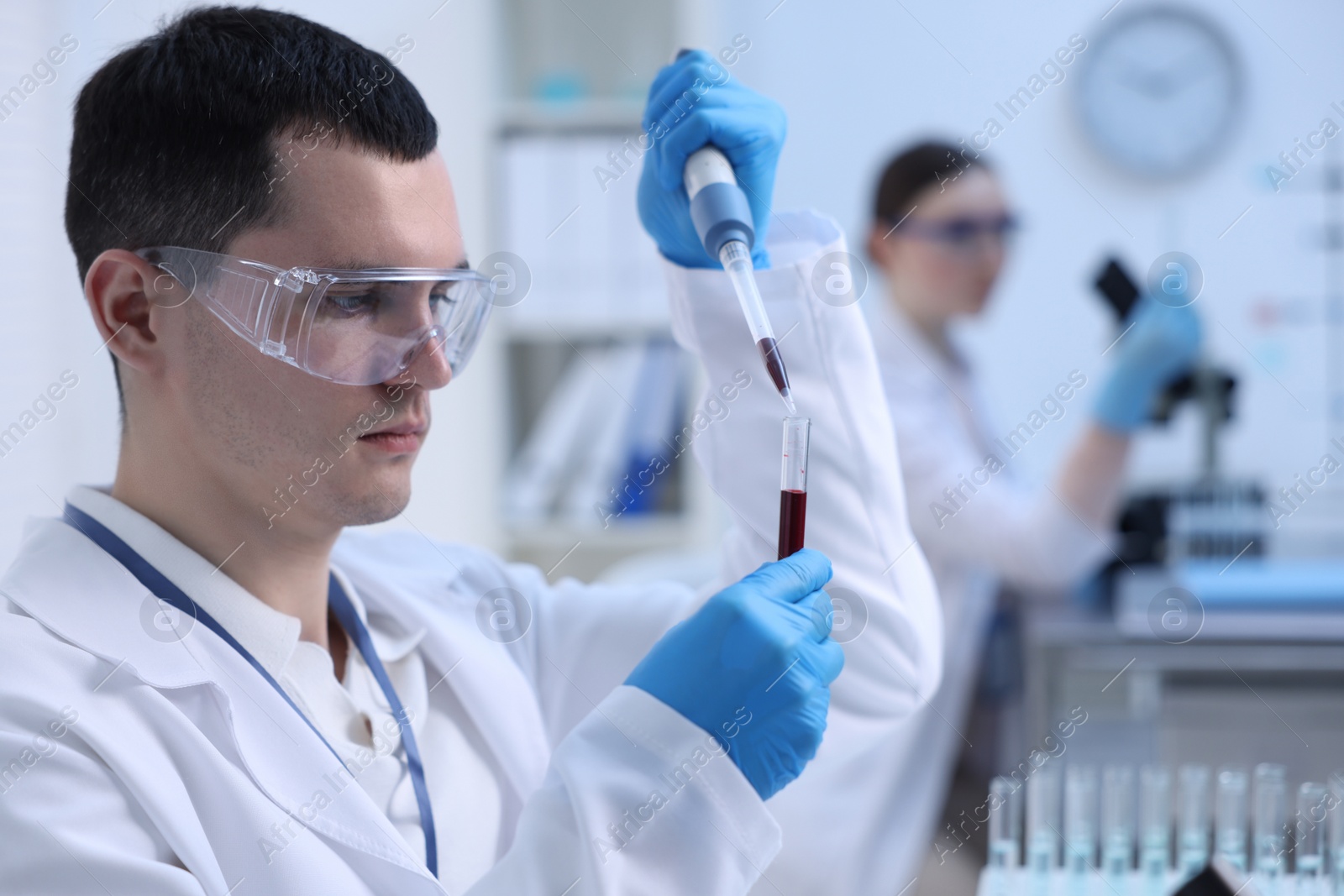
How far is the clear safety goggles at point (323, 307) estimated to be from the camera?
84cm

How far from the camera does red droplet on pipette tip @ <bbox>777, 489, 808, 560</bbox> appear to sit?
85cm

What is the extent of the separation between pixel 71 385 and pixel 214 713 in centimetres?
69

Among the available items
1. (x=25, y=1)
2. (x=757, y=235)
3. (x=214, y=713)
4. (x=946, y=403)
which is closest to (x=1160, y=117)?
(x=946, y=403)

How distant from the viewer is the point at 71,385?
1321 millimetres

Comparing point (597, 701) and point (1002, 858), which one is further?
point (597, 701)

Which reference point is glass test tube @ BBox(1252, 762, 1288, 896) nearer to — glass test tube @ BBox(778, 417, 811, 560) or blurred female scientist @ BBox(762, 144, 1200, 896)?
glass test tube @ BBox(778, 417, 811, 560)

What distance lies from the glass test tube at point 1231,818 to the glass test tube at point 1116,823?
0.25 ft

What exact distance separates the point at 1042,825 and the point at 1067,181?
2297 millimetres

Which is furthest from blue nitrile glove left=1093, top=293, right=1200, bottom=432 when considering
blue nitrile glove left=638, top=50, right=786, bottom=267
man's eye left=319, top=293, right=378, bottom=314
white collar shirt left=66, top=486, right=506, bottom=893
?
man's eye left=319, top=293, right=378, bottom=314

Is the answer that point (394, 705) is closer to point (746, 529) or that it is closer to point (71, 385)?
point (746, 529)

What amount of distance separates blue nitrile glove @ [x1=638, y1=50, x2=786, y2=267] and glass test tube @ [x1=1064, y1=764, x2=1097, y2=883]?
1.86 ft

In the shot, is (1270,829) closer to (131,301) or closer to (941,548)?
(131,301)

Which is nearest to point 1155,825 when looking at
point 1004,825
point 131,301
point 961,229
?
point 1004,825

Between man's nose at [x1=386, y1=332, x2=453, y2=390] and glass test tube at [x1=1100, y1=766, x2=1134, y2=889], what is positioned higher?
man's nose at [x1=386, y1=332, x2=453, y2=390]
